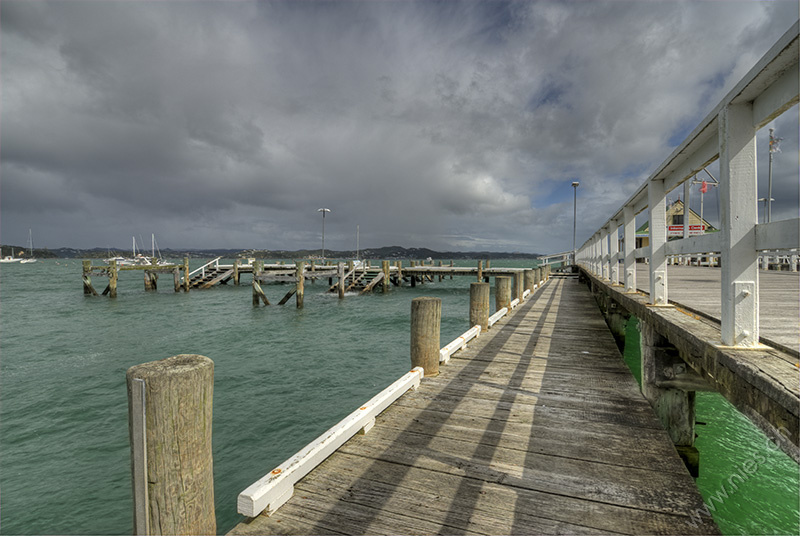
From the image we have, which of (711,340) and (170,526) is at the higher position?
(711,340)

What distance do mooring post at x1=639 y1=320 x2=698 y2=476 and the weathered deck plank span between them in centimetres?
27

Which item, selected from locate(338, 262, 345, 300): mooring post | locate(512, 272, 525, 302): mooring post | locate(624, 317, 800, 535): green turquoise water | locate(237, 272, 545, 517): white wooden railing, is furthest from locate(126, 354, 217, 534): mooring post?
locate(338, 262, 345, 300): mooring post

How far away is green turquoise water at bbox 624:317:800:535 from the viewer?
3861mm

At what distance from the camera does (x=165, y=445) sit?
171 centimetres

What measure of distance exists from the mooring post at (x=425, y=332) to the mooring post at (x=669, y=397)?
8.00 feet

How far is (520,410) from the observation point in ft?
12.3

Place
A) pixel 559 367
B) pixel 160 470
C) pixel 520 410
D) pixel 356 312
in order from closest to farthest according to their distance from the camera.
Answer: pixel 160 470 → pixel 520 410 → pixel 559 367 → pixel 356 312

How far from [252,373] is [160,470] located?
890cm

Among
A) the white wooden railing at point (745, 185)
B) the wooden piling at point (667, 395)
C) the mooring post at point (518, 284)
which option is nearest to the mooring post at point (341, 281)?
the mooring post at point (518, 284)

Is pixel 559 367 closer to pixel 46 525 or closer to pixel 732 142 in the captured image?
pixel 732 142

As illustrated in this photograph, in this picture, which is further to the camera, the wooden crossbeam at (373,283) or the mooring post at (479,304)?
the wooden crossbeam at (373,283)

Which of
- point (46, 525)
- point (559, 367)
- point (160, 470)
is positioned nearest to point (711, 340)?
point (559, 367)

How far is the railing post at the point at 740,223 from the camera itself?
240cm

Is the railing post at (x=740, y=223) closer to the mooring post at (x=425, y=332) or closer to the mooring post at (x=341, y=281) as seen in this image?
the mooring post at (x=425, y=332)
